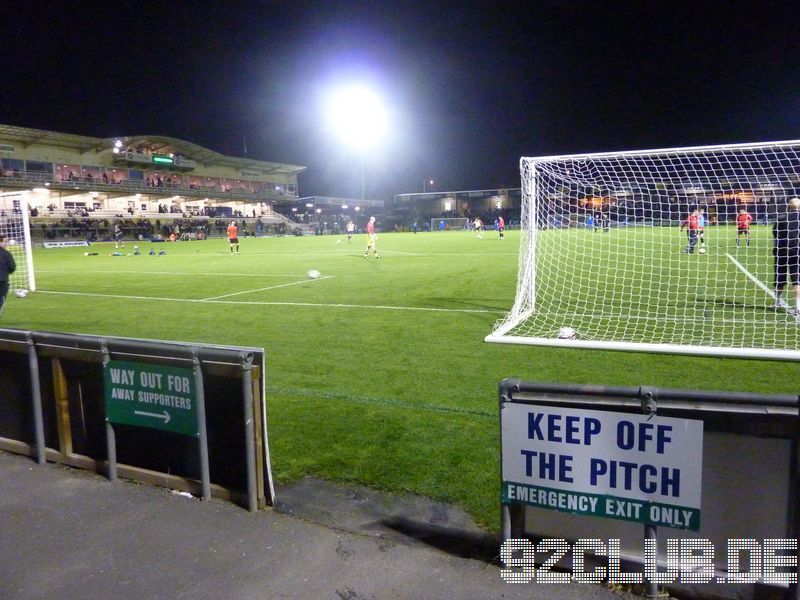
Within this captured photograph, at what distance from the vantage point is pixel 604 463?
9.50 ft

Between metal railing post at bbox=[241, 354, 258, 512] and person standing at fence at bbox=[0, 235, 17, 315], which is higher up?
person standing at fence at bbox=[0, 235, 17, 315]

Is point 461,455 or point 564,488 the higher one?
point 564,488

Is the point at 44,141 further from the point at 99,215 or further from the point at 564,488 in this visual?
the point at 564,488

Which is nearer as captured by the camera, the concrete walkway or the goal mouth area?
the concrete walkway

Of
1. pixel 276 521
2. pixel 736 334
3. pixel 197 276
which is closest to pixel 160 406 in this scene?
pixel 276 521

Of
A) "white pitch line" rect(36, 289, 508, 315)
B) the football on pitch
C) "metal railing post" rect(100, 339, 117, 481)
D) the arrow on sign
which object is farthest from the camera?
"white pitch line" rect(36, 289, 508, 315)

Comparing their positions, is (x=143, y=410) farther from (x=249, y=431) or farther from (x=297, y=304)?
(x=297, y=304)

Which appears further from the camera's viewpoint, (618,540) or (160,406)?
(160,406)

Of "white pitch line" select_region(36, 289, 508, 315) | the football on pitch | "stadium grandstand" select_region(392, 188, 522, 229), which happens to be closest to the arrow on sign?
the football on pitch

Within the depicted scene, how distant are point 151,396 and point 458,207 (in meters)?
95.8

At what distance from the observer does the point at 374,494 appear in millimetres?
4152

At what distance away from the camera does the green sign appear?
4020 millimetres

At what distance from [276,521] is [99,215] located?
66664 mm

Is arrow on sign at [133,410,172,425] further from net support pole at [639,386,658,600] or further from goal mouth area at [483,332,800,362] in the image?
goal mouth area at [483,332,800,362]
